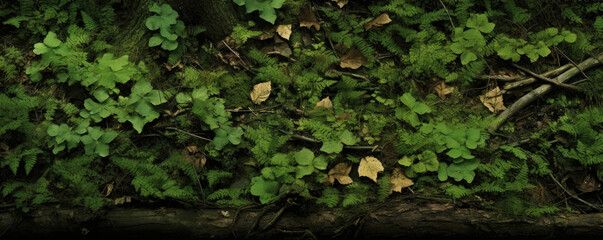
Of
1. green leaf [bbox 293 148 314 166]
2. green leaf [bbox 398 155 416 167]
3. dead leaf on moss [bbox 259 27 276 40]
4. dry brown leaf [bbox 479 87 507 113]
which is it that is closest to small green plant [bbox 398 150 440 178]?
green leaf [bbox 398 155 416 167]

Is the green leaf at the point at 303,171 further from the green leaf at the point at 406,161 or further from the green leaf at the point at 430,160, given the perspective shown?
the green leaf at the point at 430,160

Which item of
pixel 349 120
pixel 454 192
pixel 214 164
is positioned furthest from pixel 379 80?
pixel 214 164

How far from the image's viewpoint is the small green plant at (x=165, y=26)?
3682 millimetres

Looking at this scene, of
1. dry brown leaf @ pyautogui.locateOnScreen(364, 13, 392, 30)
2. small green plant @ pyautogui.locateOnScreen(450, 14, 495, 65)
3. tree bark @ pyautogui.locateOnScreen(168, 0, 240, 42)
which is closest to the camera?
tree bark @ pyautogui.locateOnScreen(168, 0, 240, 42)

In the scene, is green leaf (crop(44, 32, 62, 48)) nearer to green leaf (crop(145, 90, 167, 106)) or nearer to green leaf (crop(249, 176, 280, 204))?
green leaf (crop(145, 90, 167, 106))

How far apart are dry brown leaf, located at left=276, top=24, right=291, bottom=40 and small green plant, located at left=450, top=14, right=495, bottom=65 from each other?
159 centimetres

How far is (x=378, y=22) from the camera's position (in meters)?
4.06

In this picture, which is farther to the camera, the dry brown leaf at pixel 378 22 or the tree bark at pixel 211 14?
the dry brown leaf at pixel 378 22

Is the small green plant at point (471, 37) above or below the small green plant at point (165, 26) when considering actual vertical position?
below

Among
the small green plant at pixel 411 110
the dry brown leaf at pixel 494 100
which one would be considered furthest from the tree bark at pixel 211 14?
the dry brown leaf at pixel 494 100

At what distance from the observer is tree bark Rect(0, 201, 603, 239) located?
3059mm

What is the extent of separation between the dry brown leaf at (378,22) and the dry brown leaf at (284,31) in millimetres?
782

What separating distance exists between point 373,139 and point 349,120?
28 centimetres

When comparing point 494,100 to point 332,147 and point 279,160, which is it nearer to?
point 332,147
